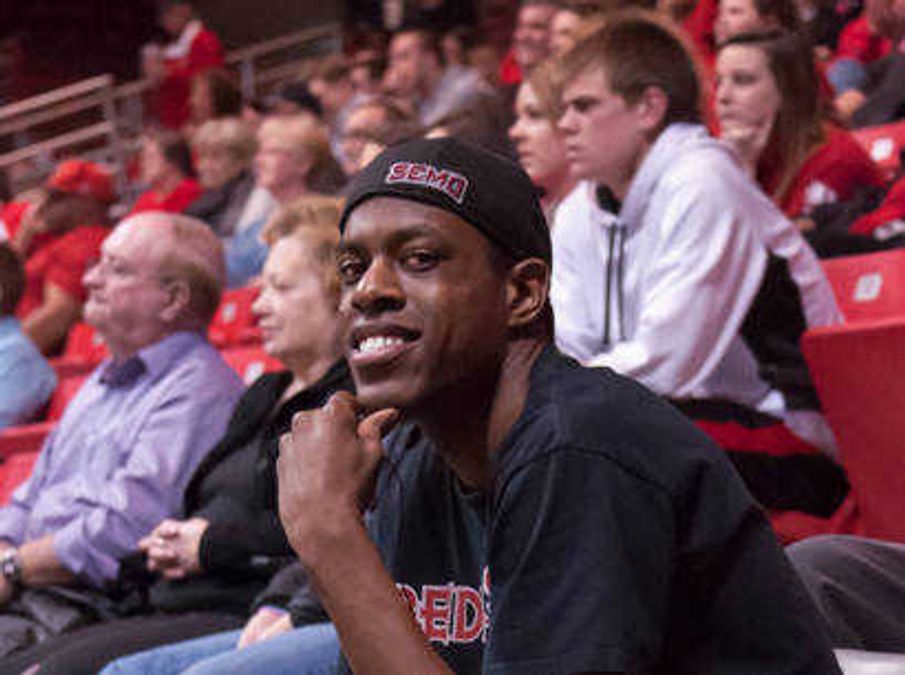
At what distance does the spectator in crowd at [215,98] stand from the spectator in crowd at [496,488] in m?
6.81

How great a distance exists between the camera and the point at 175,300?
3.66 m

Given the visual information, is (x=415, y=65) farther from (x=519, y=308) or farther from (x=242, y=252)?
(x=519, y=308)

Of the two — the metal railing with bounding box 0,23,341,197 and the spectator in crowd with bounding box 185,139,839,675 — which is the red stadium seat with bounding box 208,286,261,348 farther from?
the metal railing with bounding box 0,23,341,197

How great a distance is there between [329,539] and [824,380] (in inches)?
57.7

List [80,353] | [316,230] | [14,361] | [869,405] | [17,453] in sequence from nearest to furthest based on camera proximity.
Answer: [869,405] → [316,230] → [17,453] → [14,361] → [80,353]

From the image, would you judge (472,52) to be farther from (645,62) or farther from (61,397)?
(645,62)

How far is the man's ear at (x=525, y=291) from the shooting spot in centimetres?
150

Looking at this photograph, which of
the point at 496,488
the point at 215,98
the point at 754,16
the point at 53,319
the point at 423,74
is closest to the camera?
the point at 496,488

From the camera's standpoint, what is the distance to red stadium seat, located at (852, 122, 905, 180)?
4.65m

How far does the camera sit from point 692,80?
309 centimetres

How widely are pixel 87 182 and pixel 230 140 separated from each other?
69 centimetres

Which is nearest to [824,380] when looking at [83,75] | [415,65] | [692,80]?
[692,80]

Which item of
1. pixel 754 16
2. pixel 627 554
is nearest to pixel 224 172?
pixel 754 16

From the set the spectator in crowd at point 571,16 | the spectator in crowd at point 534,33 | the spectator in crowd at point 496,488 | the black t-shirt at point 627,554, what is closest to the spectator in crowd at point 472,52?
the spectator in crowd at point 534,33
